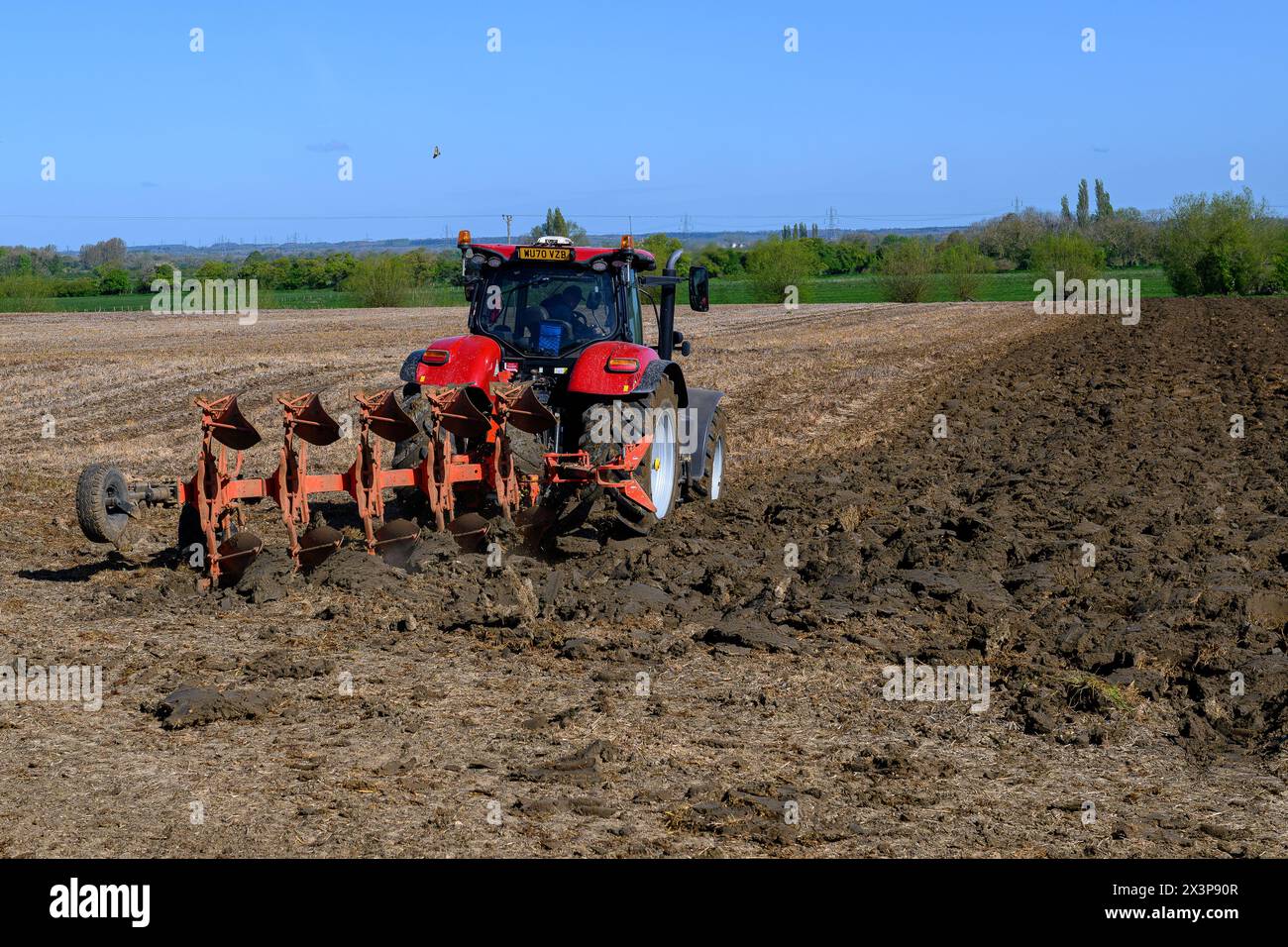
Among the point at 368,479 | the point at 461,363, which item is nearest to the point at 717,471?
the point at 461,363

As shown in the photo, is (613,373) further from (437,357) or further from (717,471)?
(717,471)

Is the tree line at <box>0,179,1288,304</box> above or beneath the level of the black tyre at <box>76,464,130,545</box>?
above

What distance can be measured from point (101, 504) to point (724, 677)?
3808mm

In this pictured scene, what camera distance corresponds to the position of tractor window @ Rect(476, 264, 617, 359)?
923cm

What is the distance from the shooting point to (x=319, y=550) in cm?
773

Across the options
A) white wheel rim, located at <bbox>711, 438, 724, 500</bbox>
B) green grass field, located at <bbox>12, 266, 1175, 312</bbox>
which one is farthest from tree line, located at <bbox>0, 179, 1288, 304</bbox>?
white wheel rim, located at <bbox>711, 438, 724, 500</bbox>

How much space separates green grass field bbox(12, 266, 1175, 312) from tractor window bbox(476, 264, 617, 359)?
36.3 meters

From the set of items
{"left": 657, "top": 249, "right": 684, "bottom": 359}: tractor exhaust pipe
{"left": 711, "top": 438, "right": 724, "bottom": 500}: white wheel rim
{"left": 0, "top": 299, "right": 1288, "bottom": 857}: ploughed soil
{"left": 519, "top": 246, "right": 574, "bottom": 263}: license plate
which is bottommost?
{"left": 0, "top": 299, "right": 1288, "bottom": 857}: ploughed soil

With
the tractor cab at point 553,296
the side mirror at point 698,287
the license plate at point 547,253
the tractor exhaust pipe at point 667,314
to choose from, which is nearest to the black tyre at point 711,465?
the tractor exhaust pipe at point 667,314

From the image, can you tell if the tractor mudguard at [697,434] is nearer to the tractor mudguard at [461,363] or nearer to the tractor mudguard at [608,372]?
the tractor mudguard at [608,372]

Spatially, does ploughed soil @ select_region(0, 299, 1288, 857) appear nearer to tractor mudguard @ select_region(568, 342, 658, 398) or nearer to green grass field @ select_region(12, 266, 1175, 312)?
tractor mudguard @ select_region(568, 342, 658, 398)

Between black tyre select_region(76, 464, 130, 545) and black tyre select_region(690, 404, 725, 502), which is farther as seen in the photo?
black tyre select_region(690, 404, 725, 502)

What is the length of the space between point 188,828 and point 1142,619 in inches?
180

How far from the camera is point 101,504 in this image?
25.2 ft
